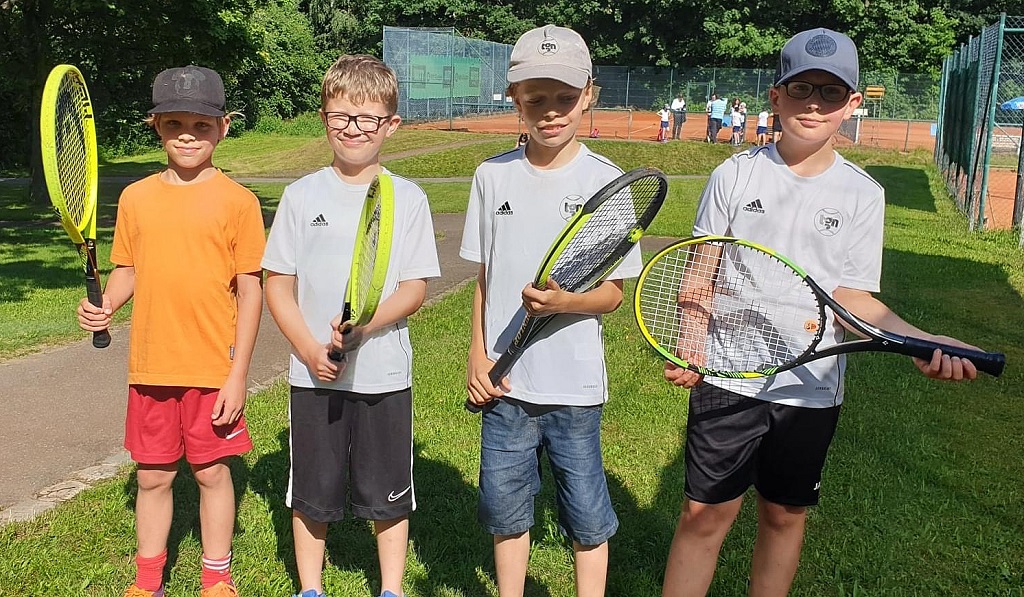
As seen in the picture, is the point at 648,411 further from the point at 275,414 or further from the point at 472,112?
the point at 472,112

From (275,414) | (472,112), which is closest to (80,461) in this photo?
(275,414)

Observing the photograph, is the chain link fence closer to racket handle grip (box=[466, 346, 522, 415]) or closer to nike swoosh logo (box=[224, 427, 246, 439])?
racket handle grip (box=[466, 346, 522, 415])

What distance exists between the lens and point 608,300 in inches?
114

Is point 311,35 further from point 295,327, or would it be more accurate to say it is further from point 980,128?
point 295,327

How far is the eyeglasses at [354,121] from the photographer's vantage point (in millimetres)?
3123

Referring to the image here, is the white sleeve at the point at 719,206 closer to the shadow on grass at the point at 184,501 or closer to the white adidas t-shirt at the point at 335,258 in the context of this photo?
the white adidas t-shirt at the point at 335,258

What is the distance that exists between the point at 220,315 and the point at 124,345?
4.29 meters

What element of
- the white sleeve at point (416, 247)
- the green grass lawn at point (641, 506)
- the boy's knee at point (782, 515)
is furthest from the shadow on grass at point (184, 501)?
the boy's knee at point (782, 515)

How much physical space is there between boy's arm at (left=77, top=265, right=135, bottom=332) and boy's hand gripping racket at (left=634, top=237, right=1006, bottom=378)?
1.95 metres

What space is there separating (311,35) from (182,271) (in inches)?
1814

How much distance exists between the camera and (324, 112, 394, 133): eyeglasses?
123 inches

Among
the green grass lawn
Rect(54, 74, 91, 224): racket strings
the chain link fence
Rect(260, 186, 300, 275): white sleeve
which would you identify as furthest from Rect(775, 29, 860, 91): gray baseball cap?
the chain link fence

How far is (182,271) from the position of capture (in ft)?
10.7

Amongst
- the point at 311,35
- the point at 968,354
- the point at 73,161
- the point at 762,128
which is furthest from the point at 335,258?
the point at 311,35
